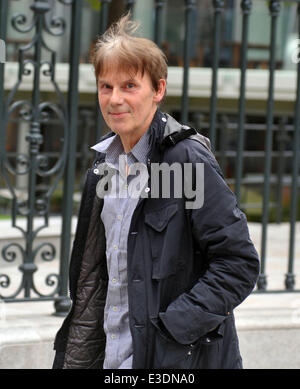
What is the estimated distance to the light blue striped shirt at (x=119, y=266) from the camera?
2.58 meters

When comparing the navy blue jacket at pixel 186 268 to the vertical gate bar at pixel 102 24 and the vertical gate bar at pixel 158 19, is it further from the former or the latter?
the vertical gate bar at pixel 158 19

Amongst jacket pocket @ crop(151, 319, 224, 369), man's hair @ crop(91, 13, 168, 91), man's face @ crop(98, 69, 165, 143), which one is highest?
man's hair @ crop(91, 13, 168, 91)

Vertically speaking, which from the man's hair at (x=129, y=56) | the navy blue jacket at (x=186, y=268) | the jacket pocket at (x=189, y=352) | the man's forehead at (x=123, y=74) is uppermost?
the man's hair at (x=129, y=56)

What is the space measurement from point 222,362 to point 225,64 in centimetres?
1309

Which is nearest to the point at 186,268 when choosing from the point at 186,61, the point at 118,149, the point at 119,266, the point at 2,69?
the point at 119,266

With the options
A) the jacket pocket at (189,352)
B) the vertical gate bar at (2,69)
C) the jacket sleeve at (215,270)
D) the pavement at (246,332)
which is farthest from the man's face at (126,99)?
the pavement at (246,332)

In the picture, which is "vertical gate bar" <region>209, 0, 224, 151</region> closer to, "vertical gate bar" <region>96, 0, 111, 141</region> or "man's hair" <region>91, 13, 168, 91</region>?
"vertical gate bar" <region>96, 0, 111, 141</region>

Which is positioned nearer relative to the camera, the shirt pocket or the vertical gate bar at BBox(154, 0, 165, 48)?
the shirt pocket

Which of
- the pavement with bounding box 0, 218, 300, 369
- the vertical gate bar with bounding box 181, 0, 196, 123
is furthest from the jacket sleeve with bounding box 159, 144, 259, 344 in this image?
the vertical gate bar with bounding box 181, 0, 196, 123

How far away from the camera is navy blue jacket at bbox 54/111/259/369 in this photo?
2.44 m

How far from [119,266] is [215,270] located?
309mm

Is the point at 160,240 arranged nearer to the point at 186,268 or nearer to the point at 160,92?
the point at 186,268
